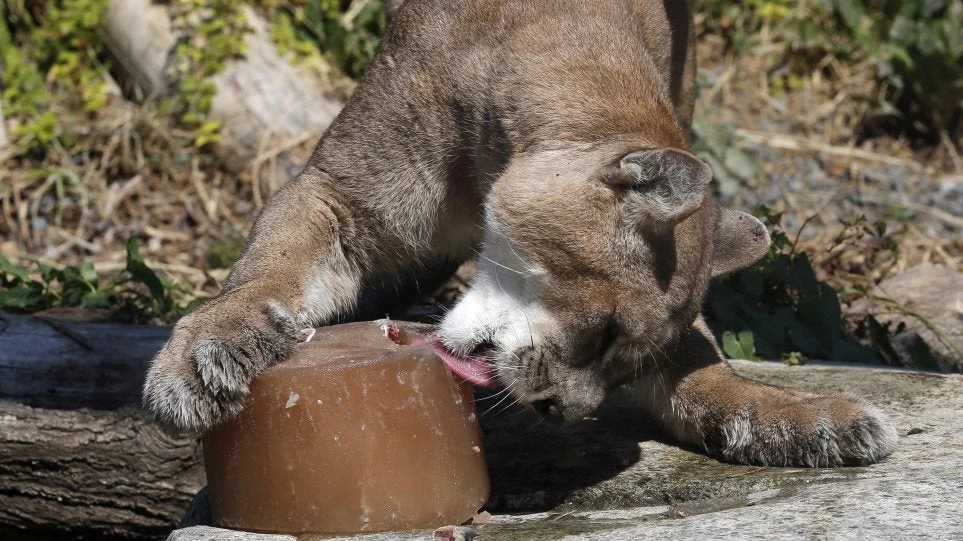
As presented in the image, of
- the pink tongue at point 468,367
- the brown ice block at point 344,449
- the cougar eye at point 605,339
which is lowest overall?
the brown ice block at point 344,449

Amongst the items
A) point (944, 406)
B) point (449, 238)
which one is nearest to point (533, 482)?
point (449, 238)

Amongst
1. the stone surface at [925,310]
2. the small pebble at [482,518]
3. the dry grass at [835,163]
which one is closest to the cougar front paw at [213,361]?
the small pebble at [482,518]

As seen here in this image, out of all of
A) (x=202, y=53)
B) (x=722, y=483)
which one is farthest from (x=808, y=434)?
(x=202, y=53)

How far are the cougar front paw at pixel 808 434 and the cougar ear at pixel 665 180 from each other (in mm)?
841

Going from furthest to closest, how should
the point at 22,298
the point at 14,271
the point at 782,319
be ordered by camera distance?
the point at 14,271, the point at 22,298, the point at 782,319

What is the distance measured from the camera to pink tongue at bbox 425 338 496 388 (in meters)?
3.70

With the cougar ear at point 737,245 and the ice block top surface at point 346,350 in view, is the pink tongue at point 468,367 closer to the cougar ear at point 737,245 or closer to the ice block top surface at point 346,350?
the ice block top surface at point 346,350

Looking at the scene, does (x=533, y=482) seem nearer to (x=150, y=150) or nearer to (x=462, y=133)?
(x=462, y=133)

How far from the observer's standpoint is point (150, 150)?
8.14 m

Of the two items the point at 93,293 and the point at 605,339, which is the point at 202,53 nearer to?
the point at 93,293

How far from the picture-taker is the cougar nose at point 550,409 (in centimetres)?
386

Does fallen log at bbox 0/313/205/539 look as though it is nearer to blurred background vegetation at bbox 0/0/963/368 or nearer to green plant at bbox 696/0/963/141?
blurred background vegetation at bbox 0/0/963/368

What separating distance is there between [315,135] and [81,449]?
390cm

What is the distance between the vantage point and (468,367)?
3.82 m
